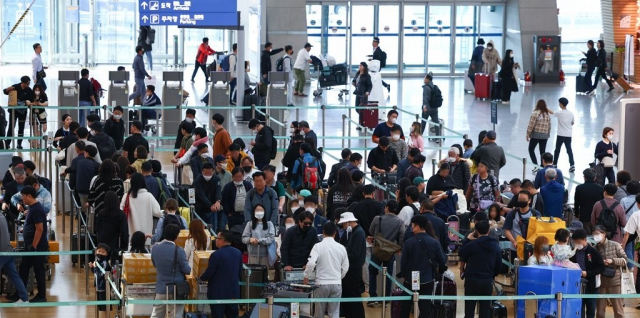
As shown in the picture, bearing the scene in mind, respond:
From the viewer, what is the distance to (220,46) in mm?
40594

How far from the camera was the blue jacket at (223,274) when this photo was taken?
423 inches

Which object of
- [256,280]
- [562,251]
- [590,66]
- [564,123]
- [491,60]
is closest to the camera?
[562,251]

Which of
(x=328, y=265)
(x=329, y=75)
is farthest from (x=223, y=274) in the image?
(x=329, y=75)

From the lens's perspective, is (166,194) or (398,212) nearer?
(398,212)

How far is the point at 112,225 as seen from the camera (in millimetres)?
12375

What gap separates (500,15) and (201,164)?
2408 cm

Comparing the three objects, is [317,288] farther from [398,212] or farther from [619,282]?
[619,282]

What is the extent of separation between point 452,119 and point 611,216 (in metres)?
13.9

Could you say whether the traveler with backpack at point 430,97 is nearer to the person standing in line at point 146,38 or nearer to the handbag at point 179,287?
the handbag at point 179,287

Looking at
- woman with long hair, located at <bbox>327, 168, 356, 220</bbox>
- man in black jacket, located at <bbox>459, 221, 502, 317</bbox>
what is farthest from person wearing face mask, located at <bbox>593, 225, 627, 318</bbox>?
woman with long hair, located at <bbox>327, 168, 356, 220</bbox>

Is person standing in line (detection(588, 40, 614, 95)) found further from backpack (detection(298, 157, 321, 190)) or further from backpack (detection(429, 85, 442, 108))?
A: backpack (detection(298, 157, 321, 190))

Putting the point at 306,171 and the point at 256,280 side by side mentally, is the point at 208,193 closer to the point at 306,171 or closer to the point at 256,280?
the point at 306,171

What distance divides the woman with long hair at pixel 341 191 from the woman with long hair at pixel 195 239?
8.91ft

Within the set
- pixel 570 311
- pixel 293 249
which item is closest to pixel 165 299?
pixel 293 249
